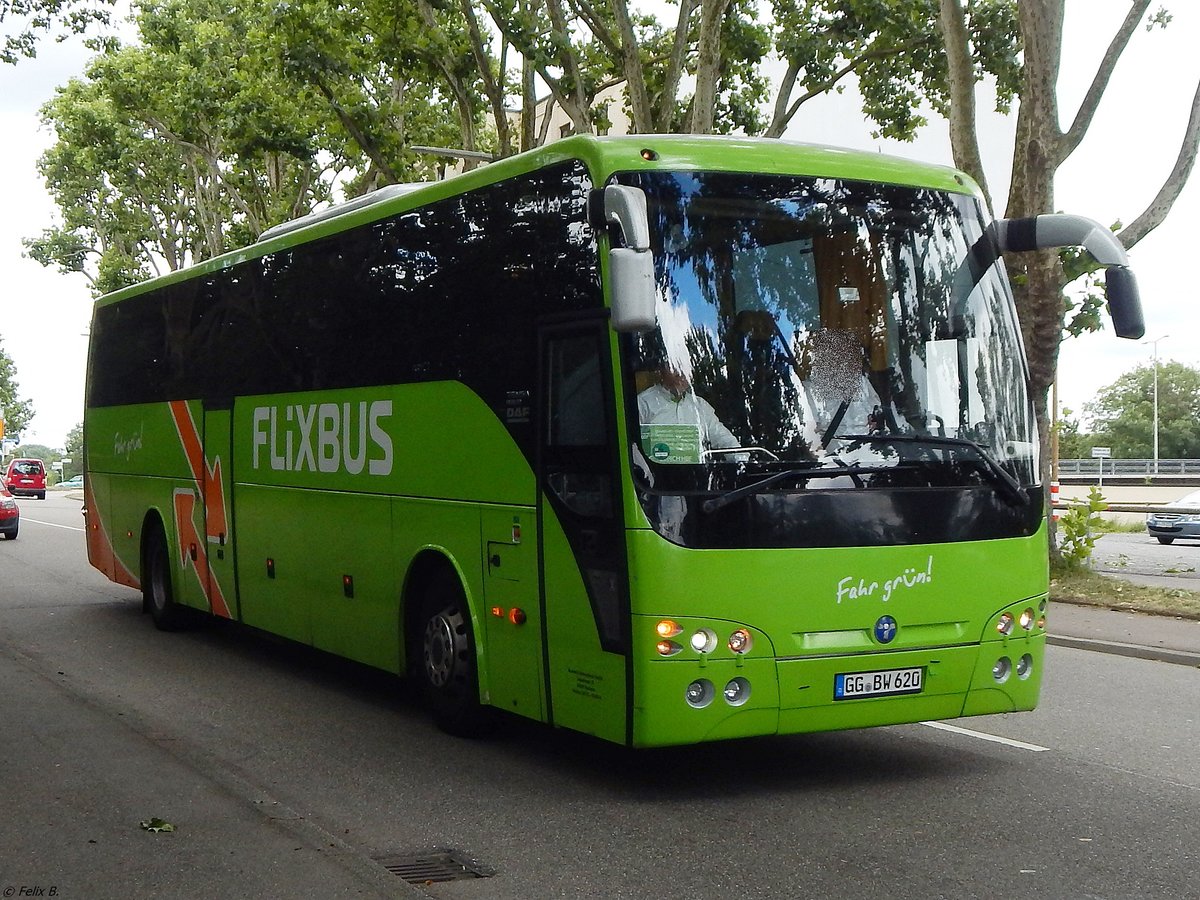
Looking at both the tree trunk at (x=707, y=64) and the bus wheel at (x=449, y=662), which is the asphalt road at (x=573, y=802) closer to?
the bus wheel at (x=449, y=662)

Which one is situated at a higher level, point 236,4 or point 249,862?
point 236,4

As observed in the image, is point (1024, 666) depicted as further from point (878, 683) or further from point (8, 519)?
→ point (8, 519)

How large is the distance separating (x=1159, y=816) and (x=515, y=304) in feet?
13.0

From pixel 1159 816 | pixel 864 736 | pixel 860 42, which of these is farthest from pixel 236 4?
pixel 1159 816

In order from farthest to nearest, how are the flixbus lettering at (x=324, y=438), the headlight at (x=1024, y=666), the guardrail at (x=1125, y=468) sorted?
the guardrail at (x=1125, y=468) → the flixbus lettering at (x=324, y=438) → the headlight at (x=1024, y=666)

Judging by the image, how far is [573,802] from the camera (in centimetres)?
744

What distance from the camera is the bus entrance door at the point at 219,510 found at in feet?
41.9

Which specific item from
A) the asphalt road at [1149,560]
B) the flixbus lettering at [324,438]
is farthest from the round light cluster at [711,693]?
the asphalt road at [1149,560]

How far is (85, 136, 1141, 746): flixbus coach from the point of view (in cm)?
717

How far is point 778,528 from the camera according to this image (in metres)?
7.25

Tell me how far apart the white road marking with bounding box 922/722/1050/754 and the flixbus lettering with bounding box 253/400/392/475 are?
3680mm

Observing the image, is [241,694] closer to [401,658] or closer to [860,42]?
[401,658]

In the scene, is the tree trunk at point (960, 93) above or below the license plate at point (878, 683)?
above

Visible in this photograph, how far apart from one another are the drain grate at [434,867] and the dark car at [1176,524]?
1061 inches
